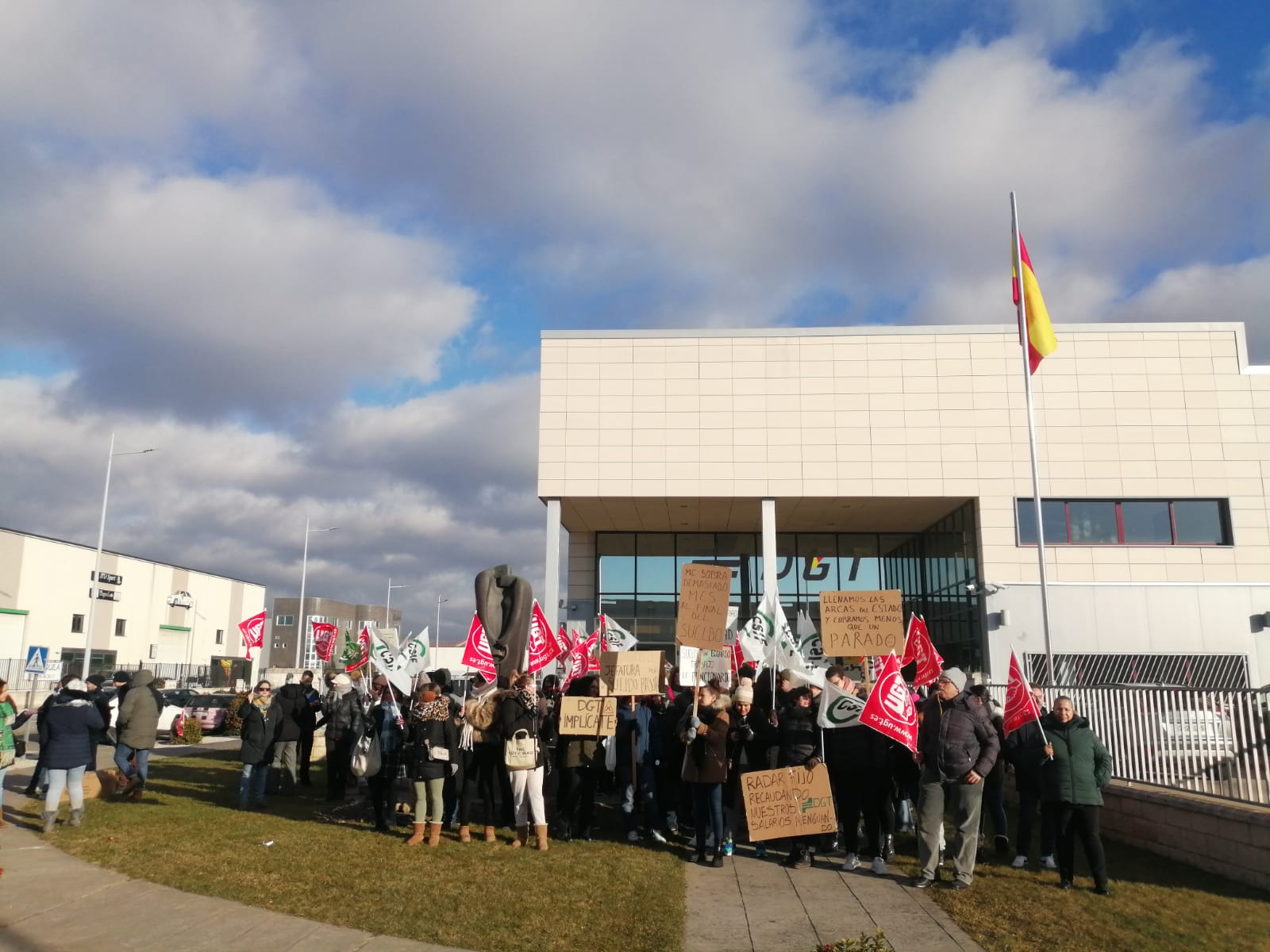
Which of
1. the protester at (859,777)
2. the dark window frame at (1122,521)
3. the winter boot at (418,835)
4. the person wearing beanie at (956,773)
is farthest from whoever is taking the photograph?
the dark window frame at (1122,521)

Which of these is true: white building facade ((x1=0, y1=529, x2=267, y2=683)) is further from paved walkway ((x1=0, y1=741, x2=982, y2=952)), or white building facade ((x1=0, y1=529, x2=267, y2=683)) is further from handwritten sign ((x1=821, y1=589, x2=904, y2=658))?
handwritten sign ((x1=821, y1=589, x2=904, y2=658))

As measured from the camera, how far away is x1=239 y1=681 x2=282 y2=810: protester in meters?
12.5

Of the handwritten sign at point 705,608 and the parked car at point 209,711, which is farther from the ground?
the handwritten sign at point 705,608

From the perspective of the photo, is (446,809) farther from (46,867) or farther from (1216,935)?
(1216,935)

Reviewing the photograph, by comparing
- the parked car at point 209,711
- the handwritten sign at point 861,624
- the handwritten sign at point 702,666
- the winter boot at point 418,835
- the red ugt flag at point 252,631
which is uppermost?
the red ugt flag at point 252,631

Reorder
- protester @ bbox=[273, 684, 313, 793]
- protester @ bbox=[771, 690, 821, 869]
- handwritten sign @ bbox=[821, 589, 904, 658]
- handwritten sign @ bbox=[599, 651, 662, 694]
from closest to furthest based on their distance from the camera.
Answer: protester @ bbox=[771, 690, 821, 869]
handwritten sign @ bbox=[599, 651, 662, 694]
handwritten sign @ bbox=[821, 589, 904, 658]
protester @ bbox=[273, 684, 313, 793]

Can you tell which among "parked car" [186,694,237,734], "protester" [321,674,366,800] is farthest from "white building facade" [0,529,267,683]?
"protester" [321,674,366,800]

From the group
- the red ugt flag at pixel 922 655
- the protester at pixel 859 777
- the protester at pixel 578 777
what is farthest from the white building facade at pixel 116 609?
the protester at pixel 859 777

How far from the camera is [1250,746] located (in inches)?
368

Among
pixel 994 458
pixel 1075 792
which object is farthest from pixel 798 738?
pixel 994 458

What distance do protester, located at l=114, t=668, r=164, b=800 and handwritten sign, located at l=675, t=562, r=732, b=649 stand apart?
23.0 ft

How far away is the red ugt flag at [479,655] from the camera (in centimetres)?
1442

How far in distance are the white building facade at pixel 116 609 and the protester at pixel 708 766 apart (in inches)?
1388

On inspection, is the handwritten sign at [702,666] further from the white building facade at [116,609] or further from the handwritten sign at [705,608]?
the white building facade at [116,609]
